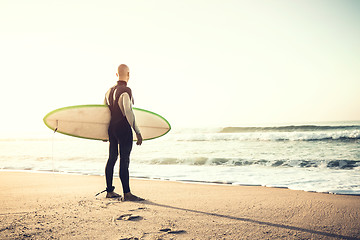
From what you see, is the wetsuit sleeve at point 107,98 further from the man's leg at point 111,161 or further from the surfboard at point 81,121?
the man's leg at point 111,161

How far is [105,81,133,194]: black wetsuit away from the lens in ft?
10.4

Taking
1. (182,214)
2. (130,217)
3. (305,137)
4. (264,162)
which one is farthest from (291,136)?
(130,217)

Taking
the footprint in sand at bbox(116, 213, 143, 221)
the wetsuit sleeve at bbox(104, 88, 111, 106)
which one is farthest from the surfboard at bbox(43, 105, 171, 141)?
the footprint in sand at bbox(116, 213, 143, 221)

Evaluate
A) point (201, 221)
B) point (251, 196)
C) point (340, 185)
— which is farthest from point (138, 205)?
point (340, 185)

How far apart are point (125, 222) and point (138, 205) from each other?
0.63 metres

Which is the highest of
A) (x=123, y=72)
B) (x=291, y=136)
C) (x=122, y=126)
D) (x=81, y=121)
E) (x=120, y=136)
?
(x=123, y=72)

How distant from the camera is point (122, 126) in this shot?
321 cm

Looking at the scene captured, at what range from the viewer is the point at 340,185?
13.0 feet

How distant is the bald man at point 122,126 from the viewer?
312 cm

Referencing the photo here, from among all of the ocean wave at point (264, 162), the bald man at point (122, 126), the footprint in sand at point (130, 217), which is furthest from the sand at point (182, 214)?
the ocean wave at point (264, 162)

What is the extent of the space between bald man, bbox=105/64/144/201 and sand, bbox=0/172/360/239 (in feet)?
0.89

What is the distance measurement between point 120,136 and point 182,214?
1195mm

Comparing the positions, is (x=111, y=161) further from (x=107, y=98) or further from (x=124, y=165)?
(x=107, y=98)

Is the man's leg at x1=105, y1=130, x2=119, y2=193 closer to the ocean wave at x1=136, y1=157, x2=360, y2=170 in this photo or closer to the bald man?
the bald man
